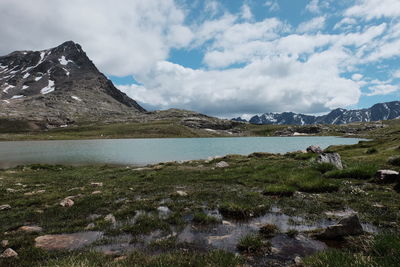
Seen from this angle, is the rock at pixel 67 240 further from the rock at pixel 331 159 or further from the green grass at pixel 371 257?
the rock at pixel 331 159

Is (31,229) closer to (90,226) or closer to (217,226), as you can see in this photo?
(90,226)

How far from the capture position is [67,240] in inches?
388

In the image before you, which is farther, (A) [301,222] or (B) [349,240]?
(A) [301,222]

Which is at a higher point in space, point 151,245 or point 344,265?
point 344,265

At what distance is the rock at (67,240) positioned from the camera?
9164mm

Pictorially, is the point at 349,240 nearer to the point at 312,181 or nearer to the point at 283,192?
the point at 283,192

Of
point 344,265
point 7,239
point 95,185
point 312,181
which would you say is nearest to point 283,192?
point 312,181

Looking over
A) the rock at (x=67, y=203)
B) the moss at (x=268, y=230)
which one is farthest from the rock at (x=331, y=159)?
the rock at (x=67, y=203)

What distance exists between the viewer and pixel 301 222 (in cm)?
1059

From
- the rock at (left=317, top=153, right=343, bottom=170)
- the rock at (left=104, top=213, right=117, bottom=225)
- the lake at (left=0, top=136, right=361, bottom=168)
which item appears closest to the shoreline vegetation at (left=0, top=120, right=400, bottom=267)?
the rock at (left=104, top=213, right=117, bottom=225)

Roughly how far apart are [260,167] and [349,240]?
61.6 feet

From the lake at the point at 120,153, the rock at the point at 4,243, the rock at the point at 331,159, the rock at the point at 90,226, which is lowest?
the lake at the point at 120,153

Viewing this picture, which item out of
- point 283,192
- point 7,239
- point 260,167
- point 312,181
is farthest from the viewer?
point 260,167

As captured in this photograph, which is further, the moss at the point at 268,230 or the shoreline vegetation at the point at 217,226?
the moss at the point at 268,230
